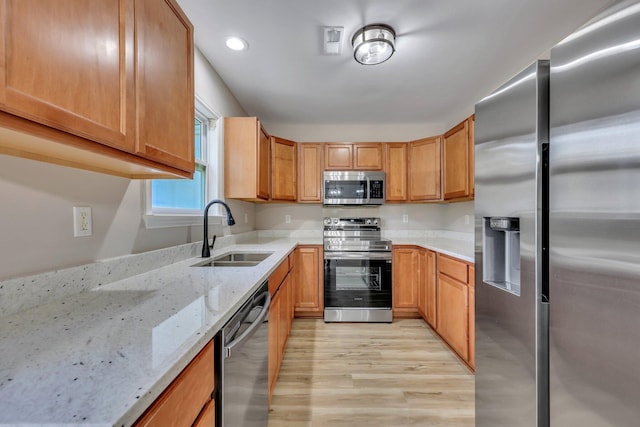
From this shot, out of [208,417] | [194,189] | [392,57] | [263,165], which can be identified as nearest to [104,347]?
[208,417]

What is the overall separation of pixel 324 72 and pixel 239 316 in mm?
2124

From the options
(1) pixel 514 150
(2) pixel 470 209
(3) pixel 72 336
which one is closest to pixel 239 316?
(3) pixel 72 336

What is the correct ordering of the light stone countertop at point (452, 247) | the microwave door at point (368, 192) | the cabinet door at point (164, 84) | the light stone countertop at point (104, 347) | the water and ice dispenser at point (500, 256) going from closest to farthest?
the light stone countertop at point (104, 347) < the cabinet door at point (164, 84) < the water and ice dispenser at point (500, 256) < the light stone countertop at point (452, 247) < the microwave door at point (368, 192)

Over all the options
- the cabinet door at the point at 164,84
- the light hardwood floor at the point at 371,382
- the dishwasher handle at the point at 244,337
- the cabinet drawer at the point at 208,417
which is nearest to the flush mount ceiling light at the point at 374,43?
the cabinet door at the point at 164,84

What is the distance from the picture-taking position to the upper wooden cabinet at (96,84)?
0.57 m

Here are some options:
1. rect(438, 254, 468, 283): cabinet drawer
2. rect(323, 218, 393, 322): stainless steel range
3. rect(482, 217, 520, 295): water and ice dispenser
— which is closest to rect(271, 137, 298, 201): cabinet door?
rect(323, 218, 393, 322): stainless steel range

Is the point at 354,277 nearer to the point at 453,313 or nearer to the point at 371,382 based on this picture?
the point at 453,313

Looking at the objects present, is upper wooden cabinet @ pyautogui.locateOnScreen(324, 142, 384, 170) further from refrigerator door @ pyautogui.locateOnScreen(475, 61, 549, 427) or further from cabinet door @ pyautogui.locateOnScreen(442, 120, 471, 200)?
refrigerator door @ pyautogui.locateOnScreen(475, 61, 549, 427)

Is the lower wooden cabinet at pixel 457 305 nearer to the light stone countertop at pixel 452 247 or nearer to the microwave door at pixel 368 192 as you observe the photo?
the light stone countertop at pixel 452 247

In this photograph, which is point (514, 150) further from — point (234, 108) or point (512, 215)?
point (234, 108)

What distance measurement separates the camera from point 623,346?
75 centimetres

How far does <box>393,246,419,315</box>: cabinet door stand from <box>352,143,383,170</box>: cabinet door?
1108 millimetres

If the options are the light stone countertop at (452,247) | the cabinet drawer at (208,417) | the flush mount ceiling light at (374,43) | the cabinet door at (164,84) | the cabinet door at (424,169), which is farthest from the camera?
the cabinet door at (424,169)

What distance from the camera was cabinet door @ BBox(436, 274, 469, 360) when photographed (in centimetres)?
205
